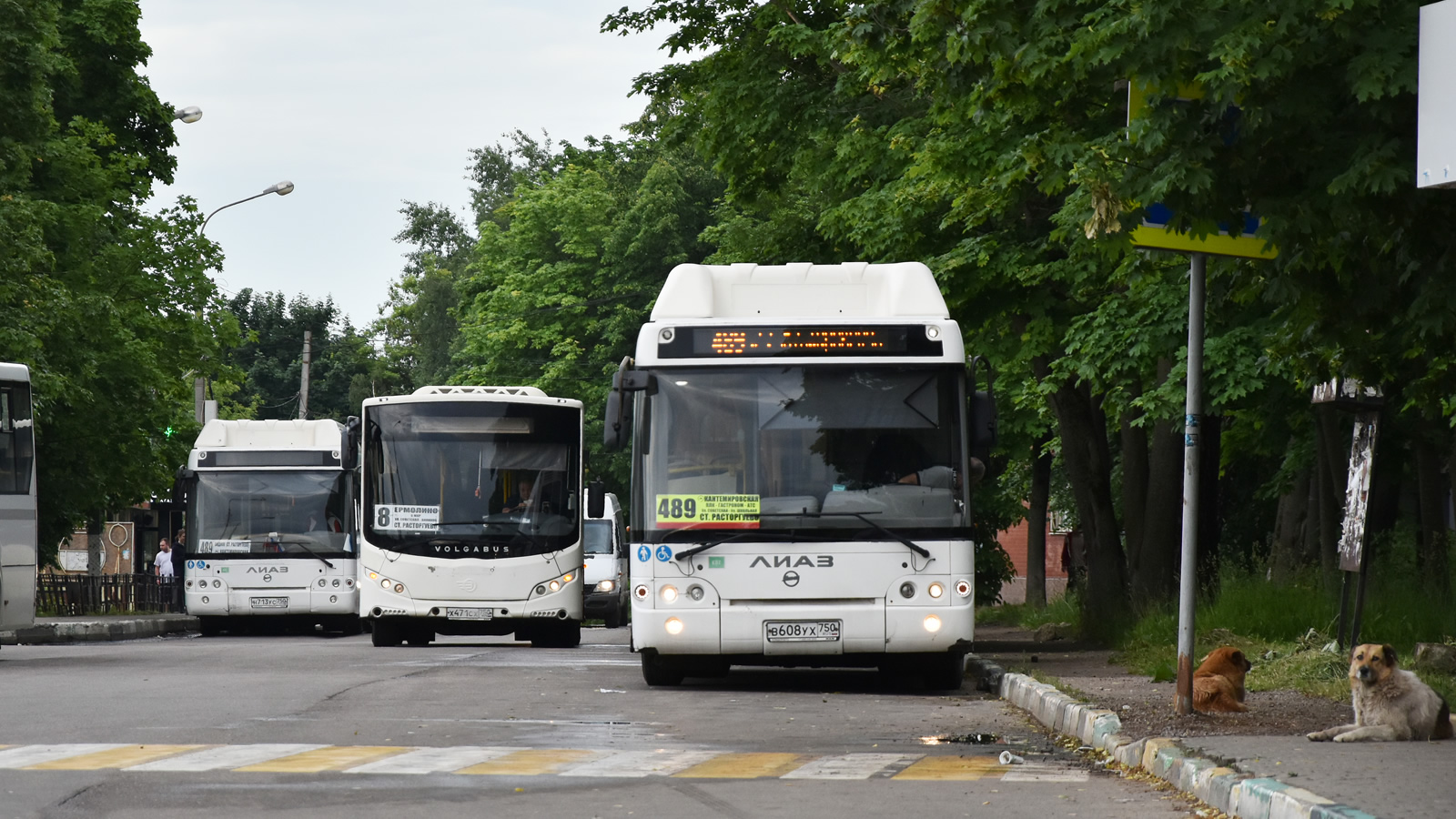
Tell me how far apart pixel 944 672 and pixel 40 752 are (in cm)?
772

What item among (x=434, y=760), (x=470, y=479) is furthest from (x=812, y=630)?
(x=470, y=479)

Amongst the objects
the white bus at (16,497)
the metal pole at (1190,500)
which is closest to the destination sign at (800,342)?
the metal pole at (1190,500)

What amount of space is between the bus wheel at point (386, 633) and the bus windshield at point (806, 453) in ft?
31.7

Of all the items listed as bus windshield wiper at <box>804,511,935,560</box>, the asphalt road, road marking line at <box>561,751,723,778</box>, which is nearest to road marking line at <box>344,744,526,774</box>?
Answer: the asphalt road

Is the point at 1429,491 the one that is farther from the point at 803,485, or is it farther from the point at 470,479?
the point at 803,485

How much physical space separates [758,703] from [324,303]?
89.3 metres

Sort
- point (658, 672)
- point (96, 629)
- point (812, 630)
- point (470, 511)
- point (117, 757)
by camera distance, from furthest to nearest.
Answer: point (96, 629) → point (470, 511) → point (658, 672) → point (812, 630) → point (117, 757)

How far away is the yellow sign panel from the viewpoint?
1478 cm

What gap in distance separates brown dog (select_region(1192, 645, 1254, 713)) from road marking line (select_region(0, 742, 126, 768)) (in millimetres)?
6128

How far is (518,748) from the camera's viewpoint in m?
10.6

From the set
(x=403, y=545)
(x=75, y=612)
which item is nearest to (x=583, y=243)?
(x=75, y=612)

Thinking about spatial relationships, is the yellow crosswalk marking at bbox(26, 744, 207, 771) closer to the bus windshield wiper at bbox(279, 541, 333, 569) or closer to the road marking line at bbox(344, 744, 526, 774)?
the road marking line at bbox(344, 744, 526, 774)

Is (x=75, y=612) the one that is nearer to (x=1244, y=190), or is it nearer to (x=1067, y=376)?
(x=1067, y=376)

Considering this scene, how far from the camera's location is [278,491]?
99.3 feet
